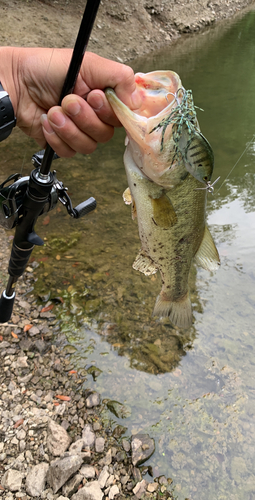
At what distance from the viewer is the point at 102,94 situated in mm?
1467

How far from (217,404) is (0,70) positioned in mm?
2795

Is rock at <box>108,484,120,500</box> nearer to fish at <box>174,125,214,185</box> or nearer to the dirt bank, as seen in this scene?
fish at <box>174,125,214,185</box>

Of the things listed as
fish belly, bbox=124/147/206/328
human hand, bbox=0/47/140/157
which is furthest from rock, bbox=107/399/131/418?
human hand, bbox=0/47/140/157

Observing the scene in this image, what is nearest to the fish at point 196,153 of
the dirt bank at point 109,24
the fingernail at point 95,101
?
the fingernail at point 95,101

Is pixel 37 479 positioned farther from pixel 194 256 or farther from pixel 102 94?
pixel 102 94

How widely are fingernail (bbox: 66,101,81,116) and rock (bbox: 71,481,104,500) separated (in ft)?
7.21

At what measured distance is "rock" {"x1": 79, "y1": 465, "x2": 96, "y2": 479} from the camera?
7.47 ft

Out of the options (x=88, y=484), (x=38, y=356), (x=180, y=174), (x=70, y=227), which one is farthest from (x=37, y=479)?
(x=70, y=227)

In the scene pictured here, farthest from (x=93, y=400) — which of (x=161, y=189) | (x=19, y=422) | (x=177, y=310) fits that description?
(x=161, y=189)

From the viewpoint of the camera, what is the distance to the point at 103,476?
230 centimetres

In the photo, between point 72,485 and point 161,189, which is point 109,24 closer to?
point 161,189

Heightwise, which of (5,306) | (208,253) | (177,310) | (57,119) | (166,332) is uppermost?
(57,119)

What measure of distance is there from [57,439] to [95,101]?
217 centimetres

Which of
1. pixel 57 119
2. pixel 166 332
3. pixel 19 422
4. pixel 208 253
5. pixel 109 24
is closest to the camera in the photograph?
pixel 57 119
